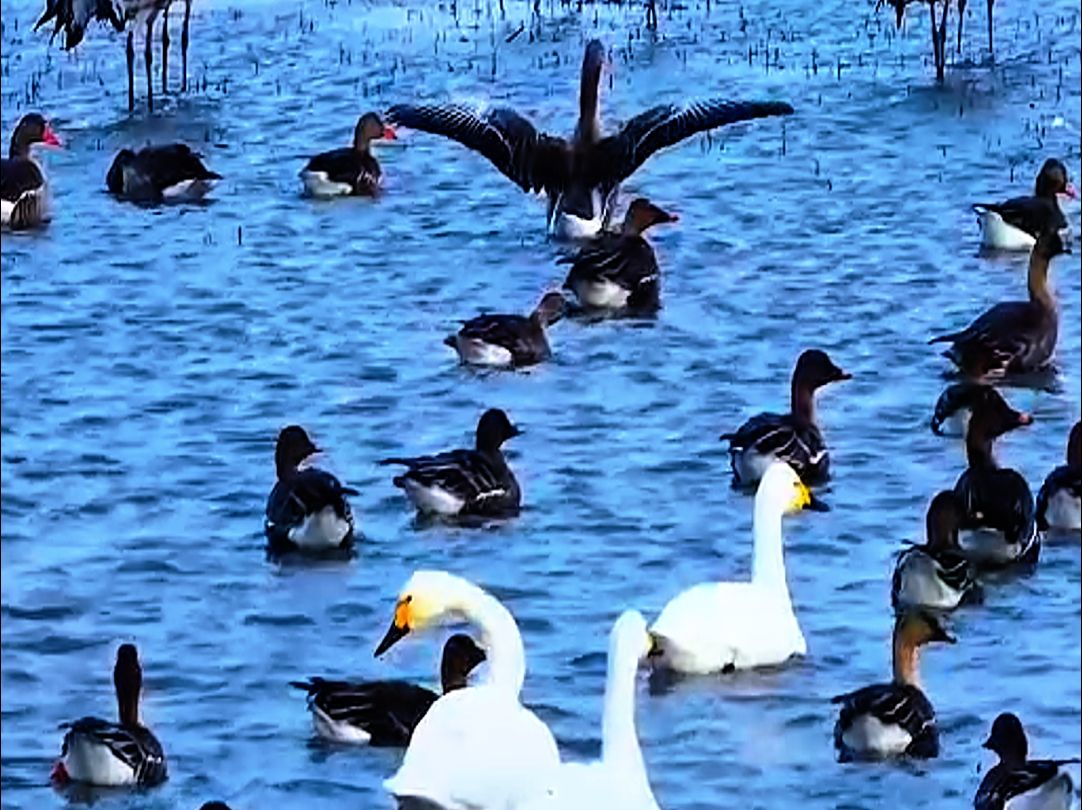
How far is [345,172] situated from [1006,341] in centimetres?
459

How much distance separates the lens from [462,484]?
11688mm

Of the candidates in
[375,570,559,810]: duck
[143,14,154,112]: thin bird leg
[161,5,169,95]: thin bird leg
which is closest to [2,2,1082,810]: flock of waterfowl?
[375,570,559,810]: duck

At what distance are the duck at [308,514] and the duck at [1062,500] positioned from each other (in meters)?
2.35

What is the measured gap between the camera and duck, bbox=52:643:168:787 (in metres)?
8.98

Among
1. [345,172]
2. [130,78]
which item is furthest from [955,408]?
[130,78]

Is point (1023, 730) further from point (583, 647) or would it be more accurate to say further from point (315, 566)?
point (315, 566)

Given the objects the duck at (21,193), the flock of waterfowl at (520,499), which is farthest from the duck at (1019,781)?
the duck at (21,193)

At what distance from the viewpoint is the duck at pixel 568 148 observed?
16828 millimetres

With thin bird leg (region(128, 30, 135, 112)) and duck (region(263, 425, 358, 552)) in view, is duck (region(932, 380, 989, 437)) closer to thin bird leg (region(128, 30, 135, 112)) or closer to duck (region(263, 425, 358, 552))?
duck (region(263, 425, 358, 552))

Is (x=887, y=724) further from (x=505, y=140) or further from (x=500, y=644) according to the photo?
(x=505, y=140)

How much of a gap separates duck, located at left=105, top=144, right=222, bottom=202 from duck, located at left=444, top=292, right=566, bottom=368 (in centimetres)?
359

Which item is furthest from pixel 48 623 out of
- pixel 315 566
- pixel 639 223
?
pixel 639 223

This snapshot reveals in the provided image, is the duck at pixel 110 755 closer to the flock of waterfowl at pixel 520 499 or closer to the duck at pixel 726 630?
the flock of waterfowl at pixel 520 499

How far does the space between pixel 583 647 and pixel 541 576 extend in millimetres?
803
